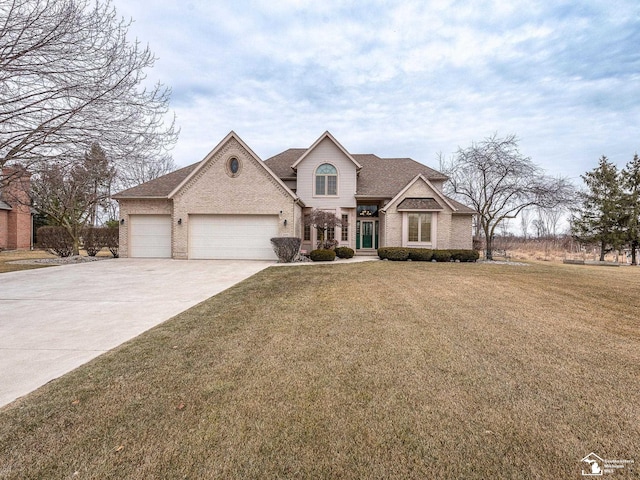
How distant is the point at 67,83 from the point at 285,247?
10570mm

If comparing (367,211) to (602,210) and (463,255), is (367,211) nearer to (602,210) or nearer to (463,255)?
(463,255)

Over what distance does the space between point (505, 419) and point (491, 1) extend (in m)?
15.2

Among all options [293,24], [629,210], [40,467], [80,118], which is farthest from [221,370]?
[629,210]

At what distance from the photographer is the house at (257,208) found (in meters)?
16.6

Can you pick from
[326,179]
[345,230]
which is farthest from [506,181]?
[326,179]

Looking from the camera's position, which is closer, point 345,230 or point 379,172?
point 345,230

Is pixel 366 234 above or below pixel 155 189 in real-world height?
below

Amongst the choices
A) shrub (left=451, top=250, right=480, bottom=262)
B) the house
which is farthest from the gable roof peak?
shrub (left=451, top=250, right=480, bottom=262)

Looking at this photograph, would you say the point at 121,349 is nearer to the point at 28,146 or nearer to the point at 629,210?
the point at 28,146

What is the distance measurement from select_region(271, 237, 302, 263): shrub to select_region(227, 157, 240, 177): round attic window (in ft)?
15.1

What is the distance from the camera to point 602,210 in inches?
856

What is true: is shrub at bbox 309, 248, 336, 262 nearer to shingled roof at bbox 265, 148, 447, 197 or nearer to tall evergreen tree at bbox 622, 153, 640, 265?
shingled roof at bbox 265, 148, 447, 197

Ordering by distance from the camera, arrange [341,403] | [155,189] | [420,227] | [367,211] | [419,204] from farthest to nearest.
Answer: [367,211] → [420,227] → [419,204] → [155,189] → [341,403]

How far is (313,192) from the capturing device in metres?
19.7
